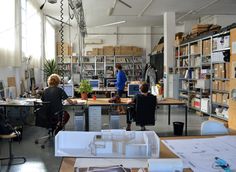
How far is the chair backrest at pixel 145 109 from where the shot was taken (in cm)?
531

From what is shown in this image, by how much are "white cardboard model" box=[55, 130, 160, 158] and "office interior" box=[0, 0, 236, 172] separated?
131cm

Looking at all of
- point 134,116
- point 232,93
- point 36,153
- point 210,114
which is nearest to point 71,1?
point 134,116

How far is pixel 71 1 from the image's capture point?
258 inches

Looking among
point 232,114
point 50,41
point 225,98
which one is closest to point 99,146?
point 232,114

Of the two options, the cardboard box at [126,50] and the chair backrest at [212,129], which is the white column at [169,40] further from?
the chair backrest at [212,129]

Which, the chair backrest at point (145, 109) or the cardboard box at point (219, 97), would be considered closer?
the chair backrest at point (145, 109)

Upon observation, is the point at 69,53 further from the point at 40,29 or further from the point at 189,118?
the point at 189,118

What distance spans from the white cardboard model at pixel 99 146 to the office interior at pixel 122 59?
4.29 feet

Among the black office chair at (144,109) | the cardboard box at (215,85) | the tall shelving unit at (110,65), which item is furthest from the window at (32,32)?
the cardboard box at (215,85)

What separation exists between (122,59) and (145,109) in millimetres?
8503

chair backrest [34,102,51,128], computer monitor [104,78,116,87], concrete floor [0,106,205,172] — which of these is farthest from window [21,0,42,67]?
chair backrest [34,102,51,128]

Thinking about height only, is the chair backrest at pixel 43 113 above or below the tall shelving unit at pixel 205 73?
below

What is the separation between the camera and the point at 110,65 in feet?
44.8

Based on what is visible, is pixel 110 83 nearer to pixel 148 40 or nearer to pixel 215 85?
pixel 215 85
